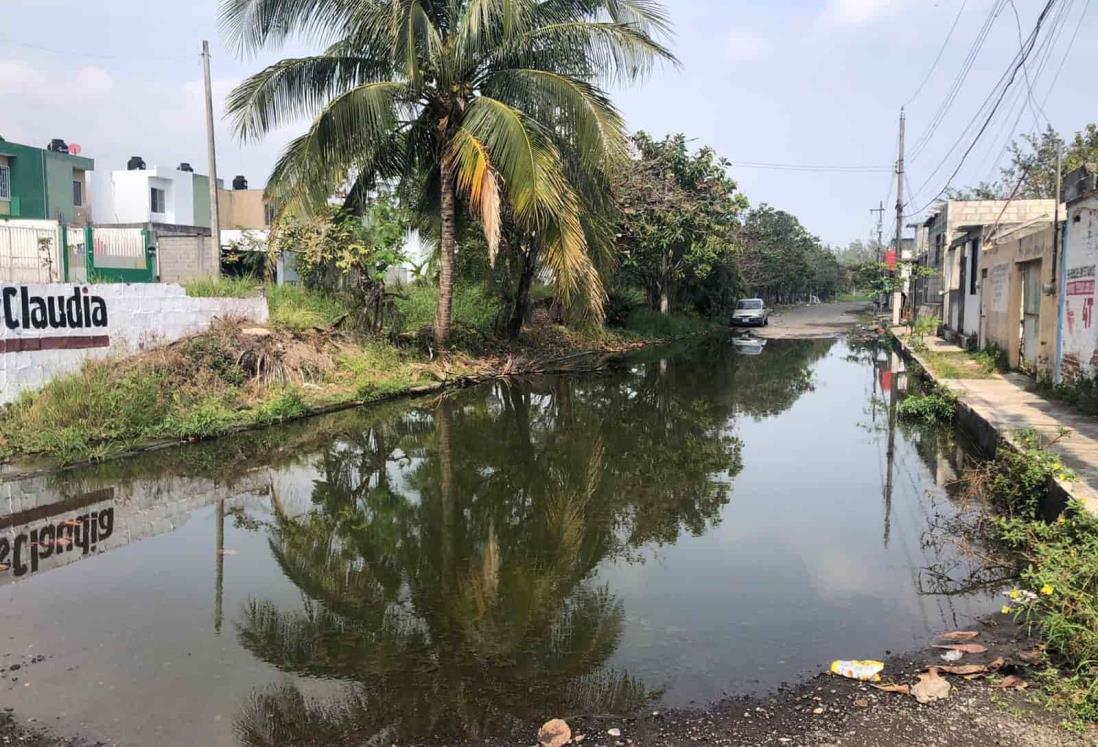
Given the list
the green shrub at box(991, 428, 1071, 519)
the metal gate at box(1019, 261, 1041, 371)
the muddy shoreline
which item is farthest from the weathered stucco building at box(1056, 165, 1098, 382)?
the muddy shoreline

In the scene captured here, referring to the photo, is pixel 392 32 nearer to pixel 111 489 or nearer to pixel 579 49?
pixel 579 49

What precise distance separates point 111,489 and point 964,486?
8.94 meters

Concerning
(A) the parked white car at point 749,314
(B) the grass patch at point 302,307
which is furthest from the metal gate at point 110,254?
(A) the parked white car at point 749,314

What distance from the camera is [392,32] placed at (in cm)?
1466

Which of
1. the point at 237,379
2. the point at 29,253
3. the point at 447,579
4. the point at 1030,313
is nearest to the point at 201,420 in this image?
the point at 237,379

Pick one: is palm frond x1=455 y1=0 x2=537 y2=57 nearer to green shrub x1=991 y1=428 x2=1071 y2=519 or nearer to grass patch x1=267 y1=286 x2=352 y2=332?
grass patch x1=267 y1=286 x2=352 y2=332

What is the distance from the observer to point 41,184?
33.5m

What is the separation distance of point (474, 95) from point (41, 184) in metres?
25.5

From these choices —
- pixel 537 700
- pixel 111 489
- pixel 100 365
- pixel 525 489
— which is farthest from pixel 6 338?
Result: pixel 537 700

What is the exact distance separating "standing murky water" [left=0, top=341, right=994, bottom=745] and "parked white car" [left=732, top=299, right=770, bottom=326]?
33866 mm

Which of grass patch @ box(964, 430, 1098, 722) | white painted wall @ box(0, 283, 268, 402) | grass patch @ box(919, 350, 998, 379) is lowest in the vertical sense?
grass patch @ box(964, 430, 1098, 722)

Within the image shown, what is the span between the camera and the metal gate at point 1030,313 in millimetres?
15547

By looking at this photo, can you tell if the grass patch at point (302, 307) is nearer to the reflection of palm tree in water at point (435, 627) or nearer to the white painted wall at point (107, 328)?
the white painted wall at point (107, 328)

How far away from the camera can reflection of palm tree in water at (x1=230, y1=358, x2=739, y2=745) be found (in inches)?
166
